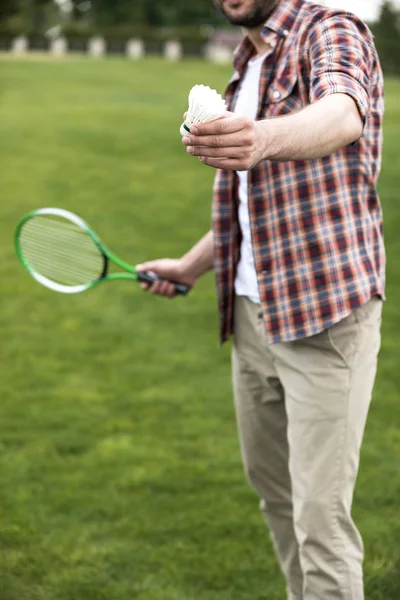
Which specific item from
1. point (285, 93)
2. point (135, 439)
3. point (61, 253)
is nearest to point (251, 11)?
point (285, 93)

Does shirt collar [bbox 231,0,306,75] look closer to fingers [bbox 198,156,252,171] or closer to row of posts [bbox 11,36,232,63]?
fingers [bbox 198,156,252,171]

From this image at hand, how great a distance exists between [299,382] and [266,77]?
0.95 meters

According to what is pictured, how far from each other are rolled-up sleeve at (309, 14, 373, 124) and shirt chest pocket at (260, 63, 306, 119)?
0.10m

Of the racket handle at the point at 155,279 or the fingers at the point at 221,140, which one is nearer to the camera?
the fingers at the point at 221,140

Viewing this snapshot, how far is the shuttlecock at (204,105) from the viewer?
2174mm

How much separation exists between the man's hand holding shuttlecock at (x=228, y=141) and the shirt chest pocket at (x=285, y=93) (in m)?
0.83

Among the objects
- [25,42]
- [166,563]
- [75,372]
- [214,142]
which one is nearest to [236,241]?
[214,142]

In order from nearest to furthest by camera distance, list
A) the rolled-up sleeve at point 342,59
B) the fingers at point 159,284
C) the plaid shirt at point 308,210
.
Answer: the rolled-up sleeve at point 342,59
the plaid shirt at point 308,210
the fingers at point 159,284

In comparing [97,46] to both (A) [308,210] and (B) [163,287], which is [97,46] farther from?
(A) [308,210]

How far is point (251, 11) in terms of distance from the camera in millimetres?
3197

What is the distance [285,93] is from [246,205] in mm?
435

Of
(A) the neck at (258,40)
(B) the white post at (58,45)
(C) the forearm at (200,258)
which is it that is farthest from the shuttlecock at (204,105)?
(B) the white post at (58,45)

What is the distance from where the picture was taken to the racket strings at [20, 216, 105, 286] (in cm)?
435

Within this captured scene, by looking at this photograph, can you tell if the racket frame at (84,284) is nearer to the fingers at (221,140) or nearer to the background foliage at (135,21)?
the fingers at (221,140)
